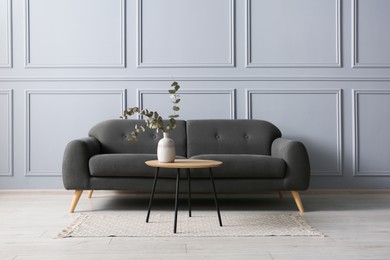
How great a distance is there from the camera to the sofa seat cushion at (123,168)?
136 inches

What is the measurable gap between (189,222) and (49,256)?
1032mm

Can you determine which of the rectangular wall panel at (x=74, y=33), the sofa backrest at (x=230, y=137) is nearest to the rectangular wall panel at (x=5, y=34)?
the rectangular wall panel at (x=74, y=33)

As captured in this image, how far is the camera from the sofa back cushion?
13.1 feet

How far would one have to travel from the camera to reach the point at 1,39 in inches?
175

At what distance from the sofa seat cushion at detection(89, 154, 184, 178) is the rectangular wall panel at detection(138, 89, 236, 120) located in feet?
3.32

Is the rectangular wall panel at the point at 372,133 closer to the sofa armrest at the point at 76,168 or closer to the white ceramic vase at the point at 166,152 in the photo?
the white ceramic vase at the point at 166,152

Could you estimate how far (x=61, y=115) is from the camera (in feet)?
14.4

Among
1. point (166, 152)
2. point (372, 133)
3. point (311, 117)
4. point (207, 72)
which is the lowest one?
point (166, 152)

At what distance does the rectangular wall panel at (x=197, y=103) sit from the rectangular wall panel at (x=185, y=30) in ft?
0.83

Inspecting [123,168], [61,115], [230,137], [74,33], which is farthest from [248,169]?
[74,33]

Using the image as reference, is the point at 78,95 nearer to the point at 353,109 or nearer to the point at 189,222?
the point at 189,222

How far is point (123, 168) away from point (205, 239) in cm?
104

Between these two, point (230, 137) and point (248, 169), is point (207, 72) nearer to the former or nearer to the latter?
point (230, 137)

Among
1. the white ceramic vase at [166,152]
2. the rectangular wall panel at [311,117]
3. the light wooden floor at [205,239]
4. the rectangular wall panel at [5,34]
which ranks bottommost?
the light wooden floor at [205,239]
